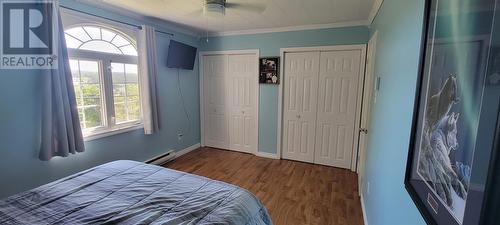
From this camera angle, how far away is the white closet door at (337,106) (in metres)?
3.32

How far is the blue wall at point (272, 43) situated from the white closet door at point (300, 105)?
7.4 inches

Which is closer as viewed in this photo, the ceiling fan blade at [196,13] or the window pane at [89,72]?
the window pane at [89,72]

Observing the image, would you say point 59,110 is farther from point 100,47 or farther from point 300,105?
point 300,105

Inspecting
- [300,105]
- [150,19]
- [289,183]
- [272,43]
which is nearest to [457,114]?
[289,183]

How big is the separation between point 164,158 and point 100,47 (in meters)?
1.87

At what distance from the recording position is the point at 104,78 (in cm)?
279

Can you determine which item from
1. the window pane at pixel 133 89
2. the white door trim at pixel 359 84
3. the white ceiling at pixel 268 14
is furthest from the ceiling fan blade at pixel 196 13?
the white door trim at pixel 359 84

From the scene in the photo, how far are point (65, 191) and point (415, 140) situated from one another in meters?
2.08

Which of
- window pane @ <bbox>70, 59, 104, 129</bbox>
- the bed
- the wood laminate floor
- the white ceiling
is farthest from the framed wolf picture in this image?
window pane @ <bbox>70, 59, 104, 129</bbox>

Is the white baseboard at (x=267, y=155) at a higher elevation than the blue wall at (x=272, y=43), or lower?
lower

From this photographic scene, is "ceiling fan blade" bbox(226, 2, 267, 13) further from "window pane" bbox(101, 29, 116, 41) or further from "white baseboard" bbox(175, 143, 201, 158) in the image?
"white baseboard" bbox(175, 143, 201, 158)

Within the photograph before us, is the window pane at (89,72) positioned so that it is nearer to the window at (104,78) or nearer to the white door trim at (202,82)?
the window at (104,78)

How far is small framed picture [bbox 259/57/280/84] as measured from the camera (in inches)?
147

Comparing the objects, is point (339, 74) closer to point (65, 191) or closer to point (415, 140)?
point (415, 140)
